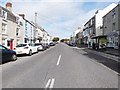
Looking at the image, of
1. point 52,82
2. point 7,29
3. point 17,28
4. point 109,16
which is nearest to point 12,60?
point 52,82

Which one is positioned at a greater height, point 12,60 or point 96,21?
point 96,21

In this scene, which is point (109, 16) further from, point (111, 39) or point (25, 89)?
point (25, 89)

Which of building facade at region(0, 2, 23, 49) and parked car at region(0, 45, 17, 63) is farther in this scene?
building facade at region(0, 2, 23, 49)

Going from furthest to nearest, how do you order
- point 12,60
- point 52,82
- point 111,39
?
1. point 111,39
2. point 12,60
3. point 52,82

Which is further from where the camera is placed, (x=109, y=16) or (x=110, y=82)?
(x=109, y=16)

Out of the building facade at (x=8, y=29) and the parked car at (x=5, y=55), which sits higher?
the building facade at (x=8, y=29)

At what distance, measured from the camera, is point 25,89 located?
6965 millimetres

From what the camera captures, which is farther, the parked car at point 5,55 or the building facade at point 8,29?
the building facade at point 8,29

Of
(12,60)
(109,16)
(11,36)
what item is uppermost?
(109,16)

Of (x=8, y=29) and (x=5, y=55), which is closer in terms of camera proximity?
(x=5, y=55)

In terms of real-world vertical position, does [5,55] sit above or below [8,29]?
below

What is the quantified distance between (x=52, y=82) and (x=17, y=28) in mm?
35199

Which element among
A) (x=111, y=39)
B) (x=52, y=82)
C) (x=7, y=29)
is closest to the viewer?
(x=52, y=82)

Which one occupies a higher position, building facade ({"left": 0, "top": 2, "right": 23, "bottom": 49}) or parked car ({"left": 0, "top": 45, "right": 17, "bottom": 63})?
building facade ({"left": 0, "top": 2, "right": 23, "bottom": 49})
